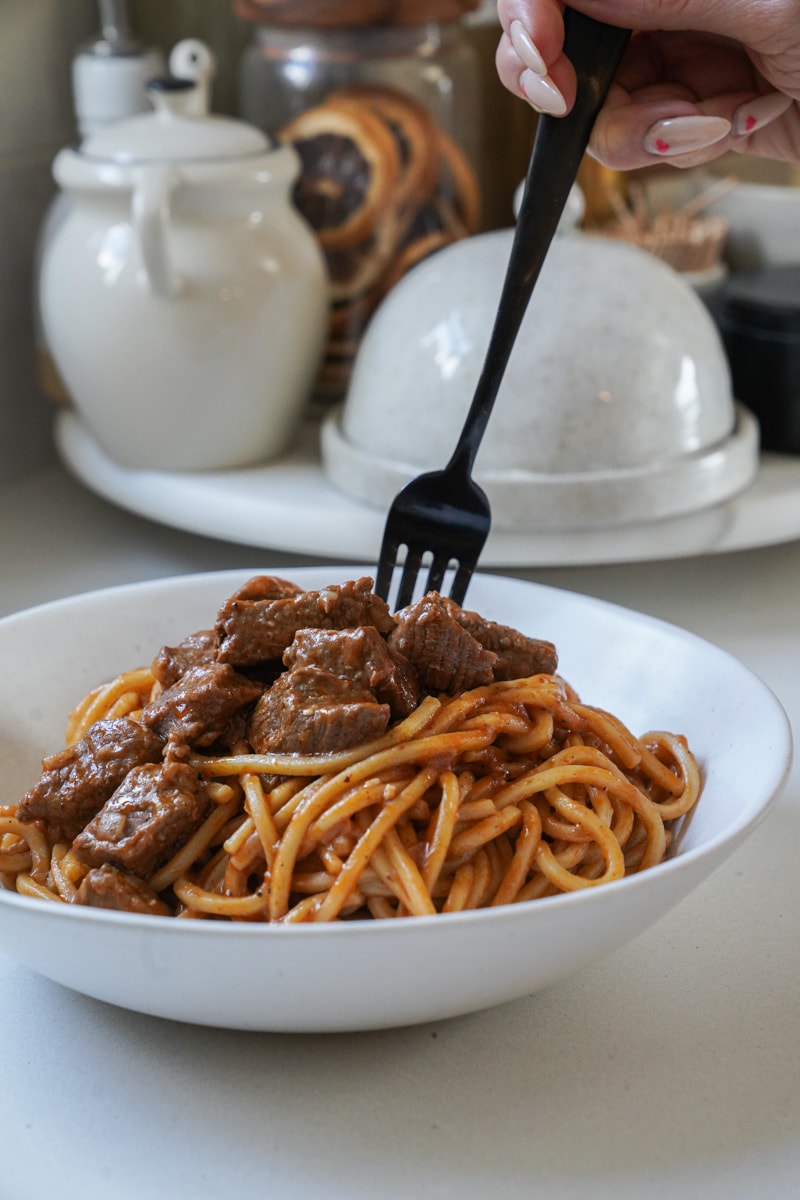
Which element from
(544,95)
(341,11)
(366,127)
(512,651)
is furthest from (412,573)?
(341,11)

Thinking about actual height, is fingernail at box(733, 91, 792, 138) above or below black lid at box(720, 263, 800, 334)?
above

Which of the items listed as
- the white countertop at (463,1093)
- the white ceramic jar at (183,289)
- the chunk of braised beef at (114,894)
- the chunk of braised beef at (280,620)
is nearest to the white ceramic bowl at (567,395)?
the white ceramic jar at (183,289)

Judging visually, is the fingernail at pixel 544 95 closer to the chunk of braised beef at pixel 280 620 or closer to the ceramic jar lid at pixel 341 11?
the chunk of braised beef at pixel 280 620

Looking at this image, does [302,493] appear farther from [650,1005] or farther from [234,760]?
[650,1005]

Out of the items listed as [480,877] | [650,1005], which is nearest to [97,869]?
[480,877]

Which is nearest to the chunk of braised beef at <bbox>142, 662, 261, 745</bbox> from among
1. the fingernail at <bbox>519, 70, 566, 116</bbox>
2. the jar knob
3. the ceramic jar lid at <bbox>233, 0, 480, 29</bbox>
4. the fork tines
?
the fork tines

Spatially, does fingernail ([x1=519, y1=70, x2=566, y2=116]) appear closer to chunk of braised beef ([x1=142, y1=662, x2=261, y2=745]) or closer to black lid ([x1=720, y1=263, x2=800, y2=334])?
chunk of braised beef ([x1=142, y1=662, x2=261, y2=745])
